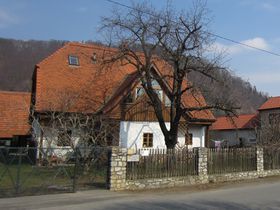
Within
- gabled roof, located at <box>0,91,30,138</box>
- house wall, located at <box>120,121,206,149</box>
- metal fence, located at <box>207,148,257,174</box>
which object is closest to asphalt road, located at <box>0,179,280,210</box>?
metal fence, located at <box>207,148,257,174</box>

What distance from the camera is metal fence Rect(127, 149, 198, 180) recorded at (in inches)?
707

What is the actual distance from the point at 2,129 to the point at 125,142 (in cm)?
1033

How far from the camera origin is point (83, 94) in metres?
29.5

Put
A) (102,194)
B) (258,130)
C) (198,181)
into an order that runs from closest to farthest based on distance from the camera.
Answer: (102,194) → (198,181) → (258,130)

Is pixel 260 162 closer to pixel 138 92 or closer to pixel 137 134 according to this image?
pixel 137 134

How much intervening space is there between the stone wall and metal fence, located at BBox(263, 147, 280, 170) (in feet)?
2.48

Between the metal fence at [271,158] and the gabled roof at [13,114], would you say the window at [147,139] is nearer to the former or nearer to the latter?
the metal fence at [271,158]

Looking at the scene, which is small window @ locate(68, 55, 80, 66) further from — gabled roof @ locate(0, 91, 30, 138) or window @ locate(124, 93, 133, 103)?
window @ locate(124, 93, 133, 103)

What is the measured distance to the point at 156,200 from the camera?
1466 cm

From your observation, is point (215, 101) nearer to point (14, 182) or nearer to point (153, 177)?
point (153, 177)

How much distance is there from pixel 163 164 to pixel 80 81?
13946mm

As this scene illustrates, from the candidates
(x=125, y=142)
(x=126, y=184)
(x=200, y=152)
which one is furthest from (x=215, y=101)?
(x=126, y=184)

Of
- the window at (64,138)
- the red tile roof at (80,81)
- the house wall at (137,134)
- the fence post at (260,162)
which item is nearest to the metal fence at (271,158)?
the fence post at (260,162)

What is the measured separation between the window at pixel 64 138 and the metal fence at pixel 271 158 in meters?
11.3
